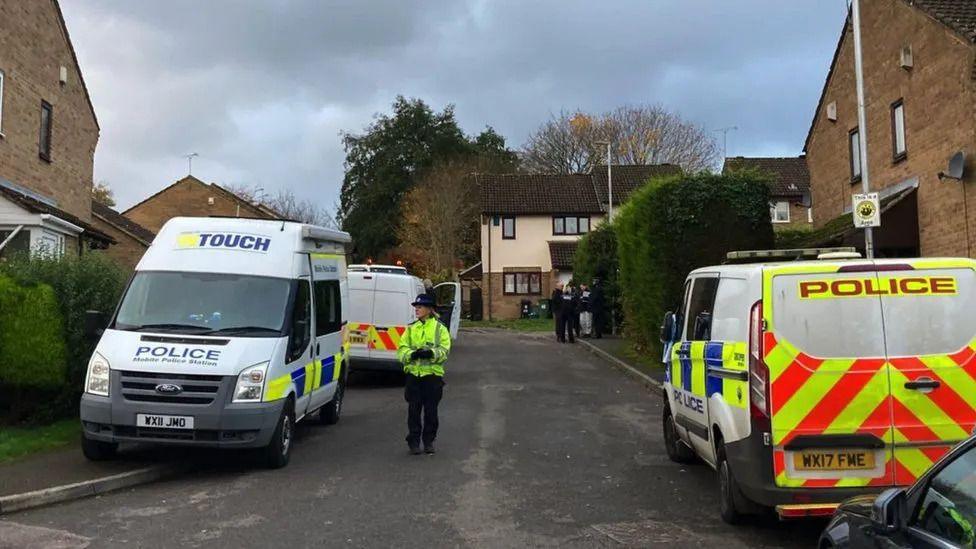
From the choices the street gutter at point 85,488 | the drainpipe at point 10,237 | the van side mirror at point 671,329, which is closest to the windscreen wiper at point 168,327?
the street gutter at point 85,488

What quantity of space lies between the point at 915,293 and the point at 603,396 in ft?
28.4

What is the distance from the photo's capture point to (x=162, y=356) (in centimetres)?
773

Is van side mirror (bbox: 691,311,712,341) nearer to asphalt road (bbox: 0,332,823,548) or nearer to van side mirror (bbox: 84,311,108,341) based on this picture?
asphalt road (bbox: 0,332,823,548)

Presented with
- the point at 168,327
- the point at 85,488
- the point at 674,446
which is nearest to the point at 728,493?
the point at 674,446

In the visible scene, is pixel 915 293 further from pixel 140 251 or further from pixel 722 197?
pixel 140 251

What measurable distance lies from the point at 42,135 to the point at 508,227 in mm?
29457

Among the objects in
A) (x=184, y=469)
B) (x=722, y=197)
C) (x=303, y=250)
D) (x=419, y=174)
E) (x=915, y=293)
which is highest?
(x=419, y=174)

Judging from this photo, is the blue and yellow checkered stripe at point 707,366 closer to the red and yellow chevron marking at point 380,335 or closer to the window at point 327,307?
the window at point 327,307

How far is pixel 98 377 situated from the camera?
7.77 meters

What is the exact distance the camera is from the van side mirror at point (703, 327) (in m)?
6.75

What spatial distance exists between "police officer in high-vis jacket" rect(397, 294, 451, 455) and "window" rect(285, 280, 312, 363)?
3.60 feet

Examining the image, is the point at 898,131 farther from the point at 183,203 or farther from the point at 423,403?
the point at 183,203

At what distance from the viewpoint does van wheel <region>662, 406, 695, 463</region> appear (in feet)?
27.8

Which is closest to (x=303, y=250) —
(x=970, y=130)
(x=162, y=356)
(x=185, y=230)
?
(x=185, y=230)
